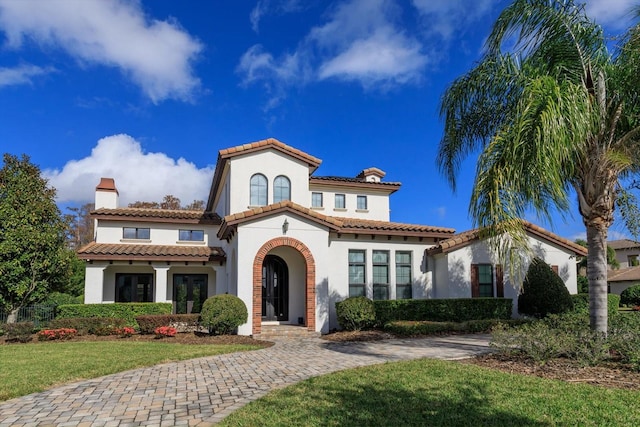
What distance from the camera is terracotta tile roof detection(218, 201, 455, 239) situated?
53.8ft

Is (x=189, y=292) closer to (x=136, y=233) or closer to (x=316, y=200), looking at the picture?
(x=136, y=233)

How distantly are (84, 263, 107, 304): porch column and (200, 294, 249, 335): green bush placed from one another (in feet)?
25.1

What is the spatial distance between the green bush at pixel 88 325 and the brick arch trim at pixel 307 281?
541 cm

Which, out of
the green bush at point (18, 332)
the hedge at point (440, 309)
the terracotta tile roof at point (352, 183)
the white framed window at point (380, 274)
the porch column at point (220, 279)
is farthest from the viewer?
the terracotta tile roof at point (352, 183)

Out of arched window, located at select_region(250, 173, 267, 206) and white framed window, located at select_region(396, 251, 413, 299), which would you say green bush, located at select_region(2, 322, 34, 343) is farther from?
white framed window, located at select_region(396, 251, 413, 299)

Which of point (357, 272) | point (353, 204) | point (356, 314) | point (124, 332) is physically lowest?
point (124, 332)

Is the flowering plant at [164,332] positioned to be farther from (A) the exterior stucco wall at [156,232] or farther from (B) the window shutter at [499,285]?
(B) the window shutter at [499,285]

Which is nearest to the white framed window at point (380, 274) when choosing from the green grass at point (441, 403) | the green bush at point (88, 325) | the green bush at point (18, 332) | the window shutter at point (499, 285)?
the window shutter at point (499, 285)

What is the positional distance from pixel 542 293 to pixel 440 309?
4612 millimetres

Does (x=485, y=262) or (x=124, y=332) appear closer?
(x=124, y=332)

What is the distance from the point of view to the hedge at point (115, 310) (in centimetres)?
1847

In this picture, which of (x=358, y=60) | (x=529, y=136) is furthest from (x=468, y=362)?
(x=358, y=60)

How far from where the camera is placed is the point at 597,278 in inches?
396

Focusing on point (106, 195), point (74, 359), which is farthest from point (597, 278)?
point (106, 195)
